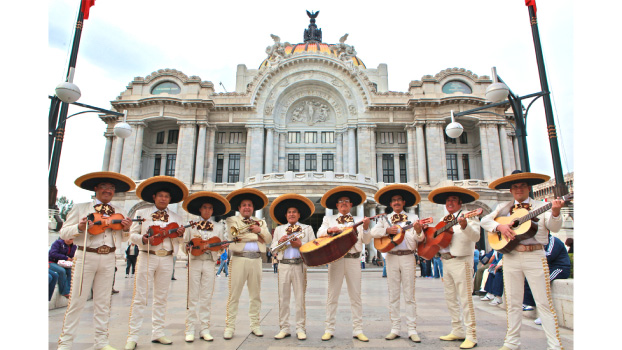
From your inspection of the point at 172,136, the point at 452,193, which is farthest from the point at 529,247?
the point at 172,136

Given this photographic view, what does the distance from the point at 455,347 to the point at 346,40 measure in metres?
39.4

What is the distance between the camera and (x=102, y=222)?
513 centimetres

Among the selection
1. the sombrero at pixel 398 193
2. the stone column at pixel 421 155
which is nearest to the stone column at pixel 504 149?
the stone column at pixel 421 155

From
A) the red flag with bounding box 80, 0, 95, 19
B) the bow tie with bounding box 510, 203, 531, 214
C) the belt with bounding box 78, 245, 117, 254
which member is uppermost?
the red flag with bounding box 80, 0, 95, 19

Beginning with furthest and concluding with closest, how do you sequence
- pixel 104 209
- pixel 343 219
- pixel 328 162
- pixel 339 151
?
pixel 328 162 < pixel 339 151 < pixel 343 219 < pixel 104 209

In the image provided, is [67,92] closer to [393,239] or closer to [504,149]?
[393,239]

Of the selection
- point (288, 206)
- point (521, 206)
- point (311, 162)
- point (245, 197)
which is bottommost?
point (521, 206)

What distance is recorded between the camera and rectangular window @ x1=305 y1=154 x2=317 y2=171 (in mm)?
36438

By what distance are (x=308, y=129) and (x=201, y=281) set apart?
32157 mm

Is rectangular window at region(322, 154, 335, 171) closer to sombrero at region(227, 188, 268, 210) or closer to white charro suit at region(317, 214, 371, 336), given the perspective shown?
sombrero at region(227, 188, 268, 210)

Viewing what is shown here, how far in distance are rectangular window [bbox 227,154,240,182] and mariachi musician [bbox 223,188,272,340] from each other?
31079 millimetres

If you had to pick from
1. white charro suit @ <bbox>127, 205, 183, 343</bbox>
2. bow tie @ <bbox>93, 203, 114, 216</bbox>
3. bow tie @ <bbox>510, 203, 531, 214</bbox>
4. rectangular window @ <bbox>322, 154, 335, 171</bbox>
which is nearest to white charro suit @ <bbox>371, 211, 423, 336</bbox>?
bow tie @ <bbox>510, 203, 531, 214</bbox>

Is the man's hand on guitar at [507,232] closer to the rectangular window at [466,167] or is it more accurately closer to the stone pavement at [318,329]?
the stone pavement at [318,329]

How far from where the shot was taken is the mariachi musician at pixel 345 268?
5562 millimetres
